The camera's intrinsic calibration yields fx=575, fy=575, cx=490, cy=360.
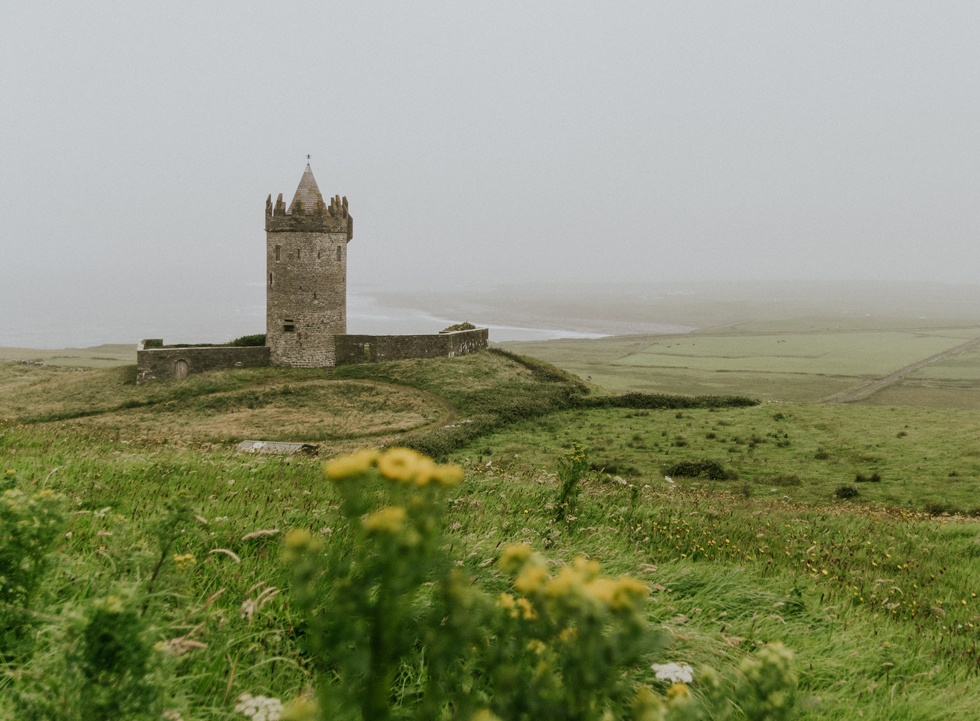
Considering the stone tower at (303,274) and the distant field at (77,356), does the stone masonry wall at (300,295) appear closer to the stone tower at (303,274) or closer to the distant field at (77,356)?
the stone tower at (303,274)

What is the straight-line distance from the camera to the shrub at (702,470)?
23.0m

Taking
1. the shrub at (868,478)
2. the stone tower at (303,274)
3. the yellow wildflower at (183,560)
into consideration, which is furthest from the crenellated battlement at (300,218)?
the yellow wildflower at (183,560)

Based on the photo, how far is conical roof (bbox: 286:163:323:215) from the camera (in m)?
40.8

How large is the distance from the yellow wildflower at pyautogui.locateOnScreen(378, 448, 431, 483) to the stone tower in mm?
41651

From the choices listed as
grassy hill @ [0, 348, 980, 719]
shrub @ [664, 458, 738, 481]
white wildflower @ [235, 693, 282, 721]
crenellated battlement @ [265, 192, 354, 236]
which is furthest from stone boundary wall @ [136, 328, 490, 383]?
white wildflower @ [235, 693, 282, 721]

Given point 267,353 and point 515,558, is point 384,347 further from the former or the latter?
point 515,558

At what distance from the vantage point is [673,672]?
11.0ft

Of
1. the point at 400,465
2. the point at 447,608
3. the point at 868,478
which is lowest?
the point at 868,478

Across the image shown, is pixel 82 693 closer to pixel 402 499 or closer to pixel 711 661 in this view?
pixel 402 499

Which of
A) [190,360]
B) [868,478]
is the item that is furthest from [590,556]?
[190,360]

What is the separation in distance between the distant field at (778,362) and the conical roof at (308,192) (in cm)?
3038

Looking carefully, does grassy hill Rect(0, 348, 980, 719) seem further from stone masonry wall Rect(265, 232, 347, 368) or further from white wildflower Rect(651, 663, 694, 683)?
stone masonry wall Rect(265, 232, 347, 368)

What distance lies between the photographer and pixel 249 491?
707 cm

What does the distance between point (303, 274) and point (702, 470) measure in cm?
2993
